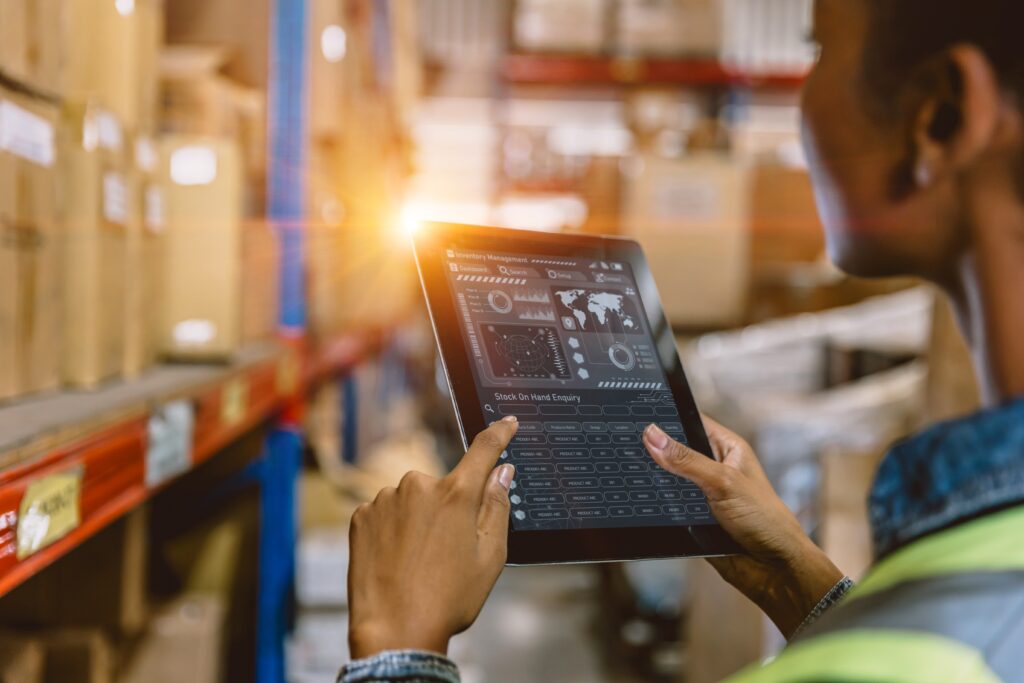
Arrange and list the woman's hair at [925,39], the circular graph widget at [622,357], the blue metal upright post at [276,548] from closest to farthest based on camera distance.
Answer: the woman's hair at [925,39] → the circular graph widget at [622,357] → the blue metal upright post at [276,548]

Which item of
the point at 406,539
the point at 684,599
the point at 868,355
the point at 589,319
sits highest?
the point at 589,319

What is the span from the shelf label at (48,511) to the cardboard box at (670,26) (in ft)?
19.0

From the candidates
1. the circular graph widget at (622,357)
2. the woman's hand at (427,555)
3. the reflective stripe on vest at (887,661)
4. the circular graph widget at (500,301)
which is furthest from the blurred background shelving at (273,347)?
the reflective stripe on vest at (887,661)

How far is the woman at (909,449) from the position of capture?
1.57ft

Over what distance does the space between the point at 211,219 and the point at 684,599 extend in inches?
87.4

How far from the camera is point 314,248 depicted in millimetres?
2689

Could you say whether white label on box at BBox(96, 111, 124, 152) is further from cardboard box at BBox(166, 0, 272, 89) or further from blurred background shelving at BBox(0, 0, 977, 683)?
cardboard box at BBox(166, 0, 272, 89)

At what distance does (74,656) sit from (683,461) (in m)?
1.19

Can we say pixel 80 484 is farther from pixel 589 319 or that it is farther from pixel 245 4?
pixel 245 4

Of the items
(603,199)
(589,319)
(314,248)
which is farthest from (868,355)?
(589,319)

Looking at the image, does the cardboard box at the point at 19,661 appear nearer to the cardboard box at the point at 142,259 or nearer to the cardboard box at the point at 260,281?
the cardboard box at the point at 142,259

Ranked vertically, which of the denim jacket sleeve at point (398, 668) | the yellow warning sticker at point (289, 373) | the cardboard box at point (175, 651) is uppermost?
the denim jacket sleeve at point (398, 668)

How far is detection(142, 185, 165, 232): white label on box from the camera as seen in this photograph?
4.70 ft

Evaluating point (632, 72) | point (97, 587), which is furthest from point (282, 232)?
point (632, 72)
